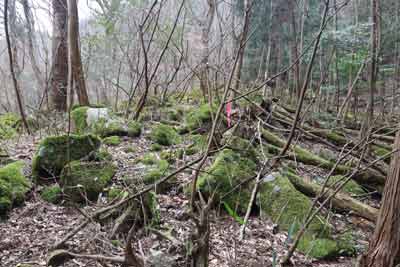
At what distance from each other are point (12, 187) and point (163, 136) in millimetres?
2936

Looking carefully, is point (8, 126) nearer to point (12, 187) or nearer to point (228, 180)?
point (12, 187)

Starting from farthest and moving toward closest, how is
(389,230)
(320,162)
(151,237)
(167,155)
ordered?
1. (320,162)
2. (167,155)
3. (151,237)
4. (389,230)

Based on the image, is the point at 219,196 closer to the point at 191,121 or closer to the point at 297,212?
the point at 297,212

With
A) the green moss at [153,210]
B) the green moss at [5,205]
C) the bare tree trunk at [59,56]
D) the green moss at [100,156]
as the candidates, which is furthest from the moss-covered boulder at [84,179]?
the bare tree trunk at [59,56]

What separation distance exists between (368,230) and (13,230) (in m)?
4.18

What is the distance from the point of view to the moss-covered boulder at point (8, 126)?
20.2 ft

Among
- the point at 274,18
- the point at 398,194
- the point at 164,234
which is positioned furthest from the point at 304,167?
the point at 274,18

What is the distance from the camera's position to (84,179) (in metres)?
3.68

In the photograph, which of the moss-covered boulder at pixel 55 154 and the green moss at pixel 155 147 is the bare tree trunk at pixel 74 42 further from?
the moss-covered boulder at pixel 55 154

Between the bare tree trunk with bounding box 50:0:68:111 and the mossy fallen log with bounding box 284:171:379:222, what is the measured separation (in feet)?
18.8

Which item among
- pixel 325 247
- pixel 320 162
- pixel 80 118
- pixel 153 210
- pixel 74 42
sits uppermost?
pixel 74 42

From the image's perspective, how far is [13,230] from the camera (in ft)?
9.95

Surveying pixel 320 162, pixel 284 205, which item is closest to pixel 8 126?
pixel 284 205

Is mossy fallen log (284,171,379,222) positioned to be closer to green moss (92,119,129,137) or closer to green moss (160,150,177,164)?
green moss (160,150,177,164)
